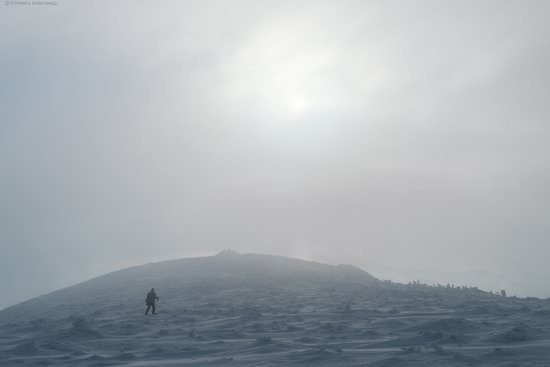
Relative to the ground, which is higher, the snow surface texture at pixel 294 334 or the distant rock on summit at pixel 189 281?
the distant rock on summit at pixel 189 281

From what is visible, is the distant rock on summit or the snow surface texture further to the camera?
the distant rock on summit

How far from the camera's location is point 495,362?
1212 cm

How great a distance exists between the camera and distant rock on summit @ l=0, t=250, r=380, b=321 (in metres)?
39.9

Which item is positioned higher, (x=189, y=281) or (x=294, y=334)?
(x=189, y=281)

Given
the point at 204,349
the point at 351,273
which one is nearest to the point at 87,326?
the point at 204,349

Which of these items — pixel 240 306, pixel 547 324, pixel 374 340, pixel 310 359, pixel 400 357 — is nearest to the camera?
pixel 400 357

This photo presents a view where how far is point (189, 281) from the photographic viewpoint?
163ft

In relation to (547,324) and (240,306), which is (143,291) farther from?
(547,324)

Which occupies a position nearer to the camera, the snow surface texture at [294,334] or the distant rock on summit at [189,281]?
the snow surface texture at [294,334]

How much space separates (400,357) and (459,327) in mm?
5199

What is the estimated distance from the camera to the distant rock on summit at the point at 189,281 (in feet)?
131

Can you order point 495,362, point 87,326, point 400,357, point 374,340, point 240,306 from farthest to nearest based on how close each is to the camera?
point 240,306, point 87,326, point 374,340, point 400,357, point 495,362

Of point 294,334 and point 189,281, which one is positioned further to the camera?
point 189,281

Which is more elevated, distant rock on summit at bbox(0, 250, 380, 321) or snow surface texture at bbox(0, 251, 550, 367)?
distant rock on summit at bbox(0, 250, 380, 321)
